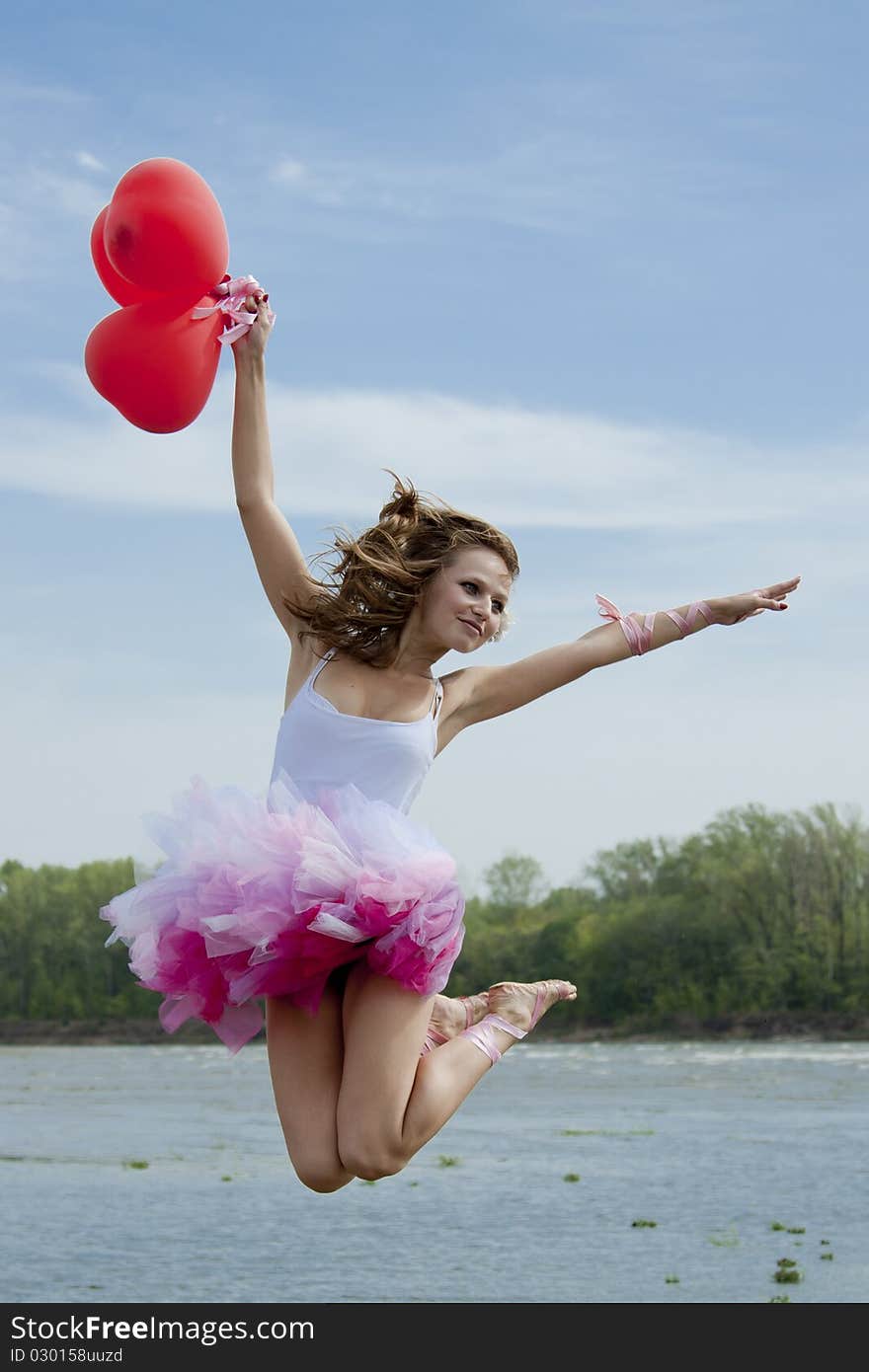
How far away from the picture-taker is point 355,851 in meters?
4.83

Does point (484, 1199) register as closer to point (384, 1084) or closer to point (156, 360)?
point (384, 1084)

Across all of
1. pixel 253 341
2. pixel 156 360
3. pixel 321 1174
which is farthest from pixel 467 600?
pixel 321 1174

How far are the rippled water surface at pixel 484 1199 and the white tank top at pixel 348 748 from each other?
23.3 meters

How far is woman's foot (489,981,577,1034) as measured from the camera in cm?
532

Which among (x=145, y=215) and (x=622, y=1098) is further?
(x=622, y=1098)

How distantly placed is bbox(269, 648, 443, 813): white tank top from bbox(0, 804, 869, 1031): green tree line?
58.6 meters

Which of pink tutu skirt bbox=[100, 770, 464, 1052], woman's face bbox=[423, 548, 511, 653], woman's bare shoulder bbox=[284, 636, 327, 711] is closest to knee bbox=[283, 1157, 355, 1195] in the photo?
pink tutu skirt bbox=[100, 770, 464, 1052]

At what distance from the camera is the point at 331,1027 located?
502 centimetres

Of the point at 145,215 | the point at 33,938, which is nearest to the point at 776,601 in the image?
the point at 145,215

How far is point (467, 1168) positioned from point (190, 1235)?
399 inches

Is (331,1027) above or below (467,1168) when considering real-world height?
above

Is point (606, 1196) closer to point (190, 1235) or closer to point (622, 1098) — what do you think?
point (190, 1235)

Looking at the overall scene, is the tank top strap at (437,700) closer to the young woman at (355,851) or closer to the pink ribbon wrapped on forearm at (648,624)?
the young woman at (355,851)

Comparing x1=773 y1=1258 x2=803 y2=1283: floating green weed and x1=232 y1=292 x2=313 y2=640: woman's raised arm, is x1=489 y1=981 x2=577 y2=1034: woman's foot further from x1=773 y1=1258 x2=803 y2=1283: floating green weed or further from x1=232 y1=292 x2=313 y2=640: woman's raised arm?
x1=773 y1=1258 x2=803 y2=1283: floating green weed
